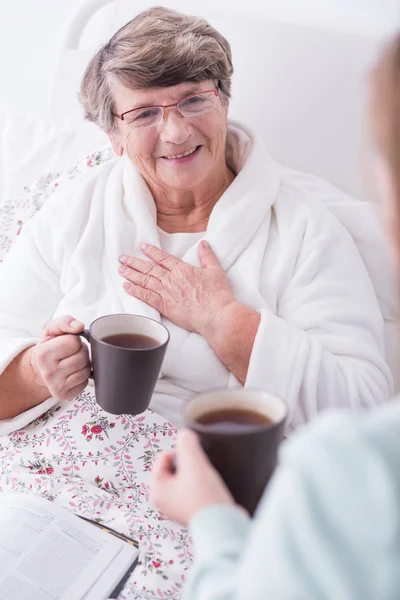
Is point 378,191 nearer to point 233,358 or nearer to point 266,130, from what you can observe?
point 233,358

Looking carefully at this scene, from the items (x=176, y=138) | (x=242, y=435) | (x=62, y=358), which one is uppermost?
(x=176, y=138)

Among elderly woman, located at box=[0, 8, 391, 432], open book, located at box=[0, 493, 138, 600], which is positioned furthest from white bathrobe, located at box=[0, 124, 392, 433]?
open book, located at box=[0, 493, 138, 600]

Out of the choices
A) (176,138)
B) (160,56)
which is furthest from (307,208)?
(160,56)

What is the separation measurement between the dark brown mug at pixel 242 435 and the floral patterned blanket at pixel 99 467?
0.42m

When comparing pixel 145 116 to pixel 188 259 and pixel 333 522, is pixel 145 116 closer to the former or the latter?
pixel 188 259

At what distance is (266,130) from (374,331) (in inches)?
30.1

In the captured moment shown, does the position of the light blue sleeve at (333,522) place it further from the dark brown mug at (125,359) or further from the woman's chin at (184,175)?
the woman's chin at (184,175)

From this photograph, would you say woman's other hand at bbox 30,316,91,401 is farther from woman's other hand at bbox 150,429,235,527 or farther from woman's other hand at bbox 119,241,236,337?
woman's other hand at bbox 150,429,235,527

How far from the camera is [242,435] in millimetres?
786

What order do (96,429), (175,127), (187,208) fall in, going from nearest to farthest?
(96,429)
(175,127)
(187,208)

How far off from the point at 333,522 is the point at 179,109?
1145mm

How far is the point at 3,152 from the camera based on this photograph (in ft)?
7.54

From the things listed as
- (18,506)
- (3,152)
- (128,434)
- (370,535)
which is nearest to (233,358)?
(128,434)

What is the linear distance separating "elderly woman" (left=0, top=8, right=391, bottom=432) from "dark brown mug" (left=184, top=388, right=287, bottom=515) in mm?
Answer: 480
